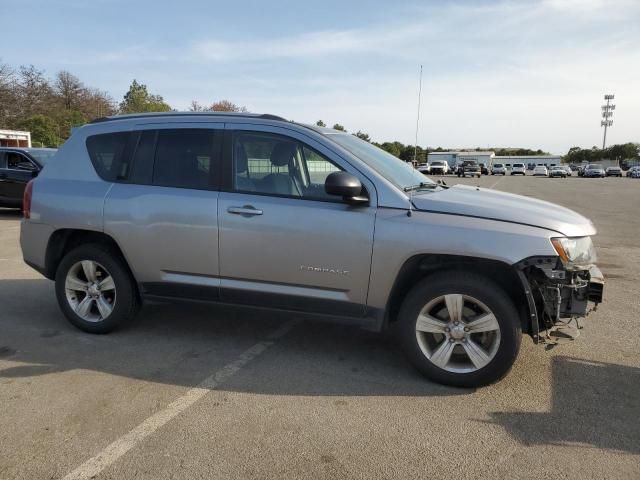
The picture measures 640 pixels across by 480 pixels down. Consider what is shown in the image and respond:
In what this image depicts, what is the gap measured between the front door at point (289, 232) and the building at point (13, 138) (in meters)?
36.3

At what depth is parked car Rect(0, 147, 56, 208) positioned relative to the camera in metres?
12.1

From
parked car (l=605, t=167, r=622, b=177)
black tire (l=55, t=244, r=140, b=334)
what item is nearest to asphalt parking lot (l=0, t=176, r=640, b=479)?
black tire (l=55, t=244, r=140, b=334)

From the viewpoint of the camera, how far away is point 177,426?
3.06 m

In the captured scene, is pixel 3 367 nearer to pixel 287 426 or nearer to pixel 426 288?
pixel 287 426

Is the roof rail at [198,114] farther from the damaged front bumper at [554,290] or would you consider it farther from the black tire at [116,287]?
the damaged front bumper at [554,290]

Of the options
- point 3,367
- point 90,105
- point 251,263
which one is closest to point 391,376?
point 251,263

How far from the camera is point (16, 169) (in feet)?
40.0

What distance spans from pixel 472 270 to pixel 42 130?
48645mm

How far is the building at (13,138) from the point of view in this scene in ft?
112

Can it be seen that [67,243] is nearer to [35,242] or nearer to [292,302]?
[35,242]

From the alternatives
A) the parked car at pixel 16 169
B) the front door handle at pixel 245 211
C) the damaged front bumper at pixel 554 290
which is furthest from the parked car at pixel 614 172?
the front door handle at pixel 245 211

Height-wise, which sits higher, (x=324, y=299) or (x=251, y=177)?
(x=251, y=177)

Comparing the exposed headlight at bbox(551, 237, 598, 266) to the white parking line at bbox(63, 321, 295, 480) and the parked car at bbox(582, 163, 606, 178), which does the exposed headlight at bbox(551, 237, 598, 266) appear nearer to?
the white parking line at bbox(63, 321, 295, 480)

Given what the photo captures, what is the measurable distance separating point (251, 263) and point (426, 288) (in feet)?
4.39
